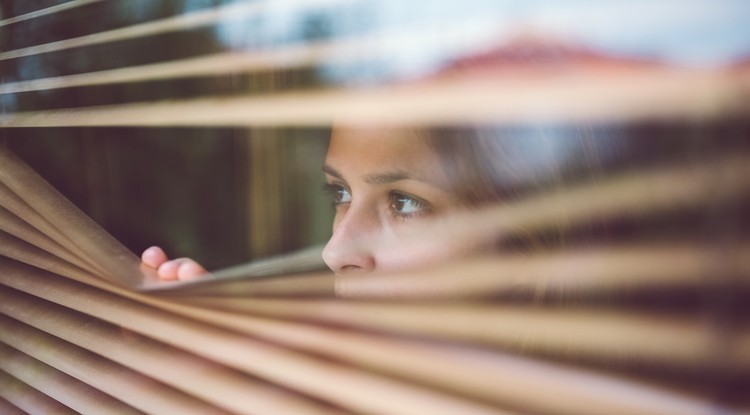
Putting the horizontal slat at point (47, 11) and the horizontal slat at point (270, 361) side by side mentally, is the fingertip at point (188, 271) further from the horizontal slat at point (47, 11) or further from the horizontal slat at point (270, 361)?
the horizontal slat at point (47, 11)

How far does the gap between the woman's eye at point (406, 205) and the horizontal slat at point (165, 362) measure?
454mm

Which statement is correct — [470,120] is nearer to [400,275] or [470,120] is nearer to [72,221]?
[400,275]

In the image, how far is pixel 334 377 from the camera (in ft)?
2.59

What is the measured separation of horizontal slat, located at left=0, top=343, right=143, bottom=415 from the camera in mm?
1128

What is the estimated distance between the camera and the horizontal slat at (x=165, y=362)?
0.86 metres

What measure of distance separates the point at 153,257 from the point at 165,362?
44 centimetres

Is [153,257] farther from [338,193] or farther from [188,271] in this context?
[338,193]

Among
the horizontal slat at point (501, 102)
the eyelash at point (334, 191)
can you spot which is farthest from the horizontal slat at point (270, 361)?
the eyelash at point (334, 191)

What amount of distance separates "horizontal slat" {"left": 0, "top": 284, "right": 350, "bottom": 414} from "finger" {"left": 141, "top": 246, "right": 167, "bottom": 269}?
18 centimetres

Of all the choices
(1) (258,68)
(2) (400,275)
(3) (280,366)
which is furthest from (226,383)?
(1) (258,68)

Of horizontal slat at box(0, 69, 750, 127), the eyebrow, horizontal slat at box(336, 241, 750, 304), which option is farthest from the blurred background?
the eyebrow

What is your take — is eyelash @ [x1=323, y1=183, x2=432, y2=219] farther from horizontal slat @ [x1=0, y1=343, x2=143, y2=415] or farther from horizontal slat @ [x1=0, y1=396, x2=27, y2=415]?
horizontal slat @ [x1=0, y1=396, x2=27, y2=415]

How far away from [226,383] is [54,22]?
89 cm

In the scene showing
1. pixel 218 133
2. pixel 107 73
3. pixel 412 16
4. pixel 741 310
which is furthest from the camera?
pixel 218 133
